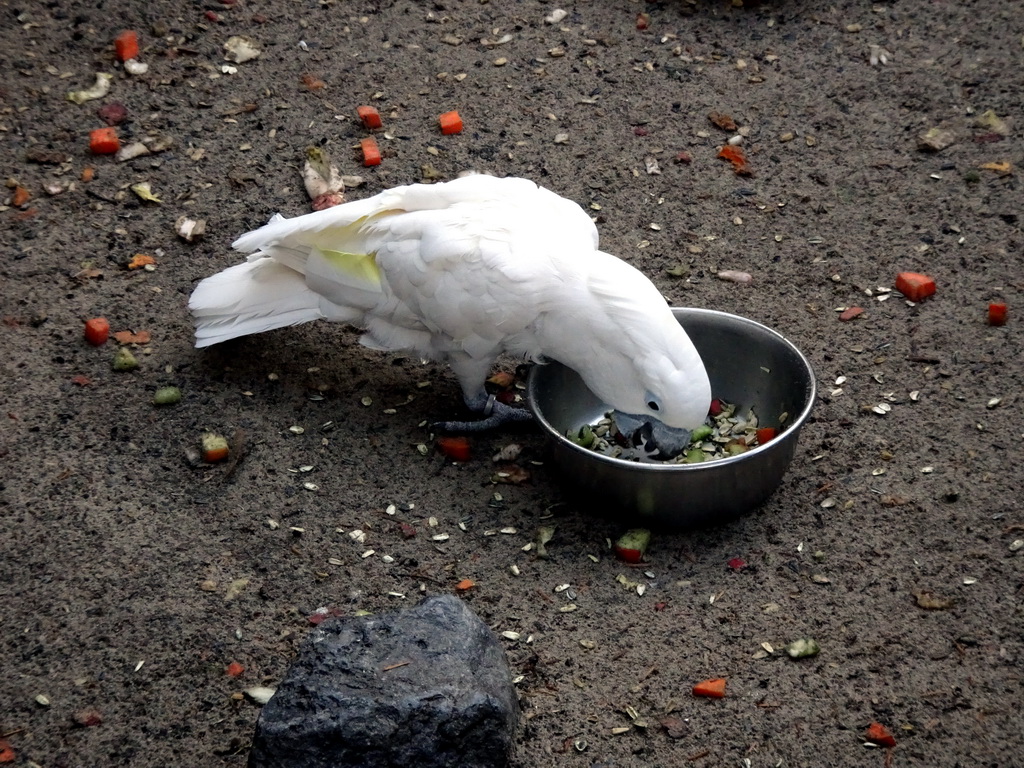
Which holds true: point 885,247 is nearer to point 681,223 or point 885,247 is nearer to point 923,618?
point 681,223

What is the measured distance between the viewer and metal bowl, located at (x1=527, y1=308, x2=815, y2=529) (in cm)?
A: 366

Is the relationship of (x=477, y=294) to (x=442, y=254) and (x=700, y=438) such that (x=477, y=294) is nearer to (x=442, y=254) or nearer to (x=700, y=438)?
(x=442, y=254)

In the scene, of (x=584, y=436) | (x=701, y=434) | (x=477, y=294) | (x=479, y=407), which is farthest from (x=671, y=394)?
(x=479, y=407)

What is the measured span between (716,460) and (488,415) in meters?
1.19

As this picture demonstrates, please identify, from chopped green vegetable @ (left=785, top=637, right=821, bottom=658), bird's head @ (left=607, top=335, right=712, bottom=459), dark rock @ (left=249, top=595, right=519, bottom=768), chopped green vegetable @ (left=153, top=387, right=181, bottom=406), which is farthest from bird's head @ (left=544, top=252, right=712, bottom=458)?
chopped green vegetable @ (left=153, top=387, right=181, bottom=406)

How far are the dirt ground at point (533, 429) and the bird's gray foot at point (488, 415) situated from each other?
0.09 m

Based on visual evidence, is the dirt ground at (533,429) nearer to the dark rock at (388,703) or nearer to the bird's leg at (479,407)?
the bird's leg at (479,407)

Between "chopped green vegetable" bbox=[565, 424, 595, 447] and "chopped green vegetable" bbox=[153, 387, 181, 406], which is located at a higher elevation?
"chopped green vegetable" bbox=[565, 424, 595, 447]

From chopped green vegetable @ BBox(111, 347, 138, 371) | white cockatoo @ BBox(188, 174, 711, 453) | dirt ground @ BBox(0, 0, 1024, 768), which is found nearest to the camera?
dirt ground @ BBox(0, 0, 1024, 768)

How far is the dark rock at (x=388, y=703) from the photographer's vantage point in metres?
2.78

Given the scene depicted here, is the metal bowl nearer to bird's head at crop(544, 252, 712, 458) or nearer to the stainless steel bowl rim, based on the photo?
the stainless steel bowl rim

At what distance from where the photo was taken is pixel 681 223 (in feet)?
17.4

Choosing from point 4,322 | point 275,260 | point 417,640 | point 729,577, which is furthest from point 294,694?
point 4,322

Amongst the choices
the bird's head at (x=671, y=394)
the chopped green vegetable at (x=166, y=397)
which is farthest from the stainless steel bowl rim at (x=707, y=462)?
the chopped green vegetable at (x=166, y=397)
